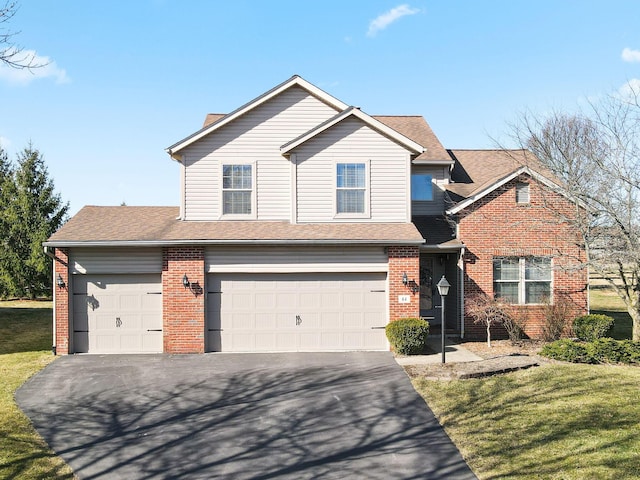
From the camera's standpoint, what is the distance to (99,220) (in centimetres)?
1645

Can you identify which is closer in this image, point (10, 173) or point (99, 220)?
A: point (99, 220)

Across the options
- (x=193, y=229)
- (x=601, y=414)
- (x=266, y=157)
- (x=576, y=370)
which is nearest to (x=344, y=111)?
(x=266, y=157)

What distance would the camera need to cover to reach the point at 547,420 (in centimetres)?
872

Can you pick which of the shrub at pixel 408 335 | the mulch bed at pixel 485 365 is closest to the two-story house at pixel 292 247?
the shrub at pixel 408 335

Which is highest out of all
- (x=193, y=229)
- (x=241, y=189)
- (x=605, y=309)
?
(x=241, y=189)

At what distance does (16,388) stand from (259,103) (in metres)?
9.95

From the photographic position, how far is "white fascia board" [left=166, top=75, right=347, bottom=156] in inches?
605

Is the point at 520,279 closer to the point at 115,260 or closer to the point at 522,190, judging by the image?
the point at 522,190

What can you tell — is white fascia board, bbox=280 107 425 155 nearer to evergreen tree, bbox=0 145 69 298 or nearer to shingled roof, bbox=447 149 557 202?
shingled roof, bbox=447 149 557 202

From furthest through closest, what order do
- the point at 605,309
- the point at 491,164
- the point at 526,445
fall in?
1. the point at 605,309
2. the point at 491,164
3. the point at 526,445

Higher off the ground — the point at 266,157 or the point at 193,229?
the point at 266,157

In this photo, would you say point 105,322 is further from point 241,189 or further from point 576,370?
point 576,370

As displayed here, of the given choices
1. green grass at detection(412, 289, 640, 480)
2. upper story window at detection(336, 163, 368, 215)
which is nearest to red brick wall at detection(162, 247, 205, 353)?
upper story window at detection(336, 163, 368, 215)

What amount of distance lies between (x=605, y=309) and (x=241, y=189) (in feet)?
65.8
